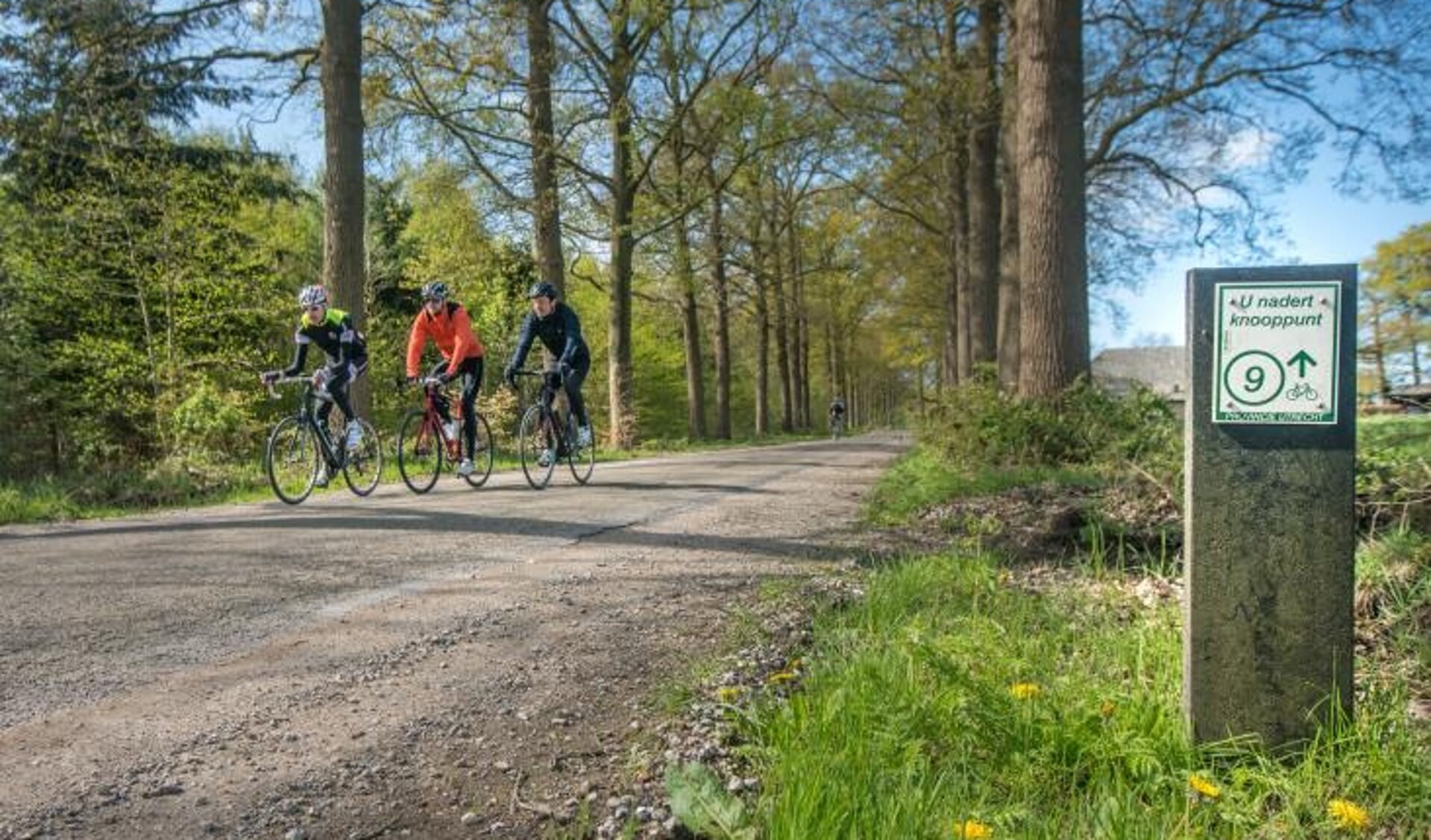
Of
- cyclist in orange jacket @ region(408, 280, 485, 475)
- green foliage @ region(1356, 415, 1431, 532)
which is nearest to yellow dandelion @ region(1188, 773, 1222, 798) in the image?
green foliage @ region(1356, 415, 1431, 532)

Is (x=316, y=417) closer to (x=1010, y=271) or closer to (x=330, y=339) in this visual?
(x=330, y=339)

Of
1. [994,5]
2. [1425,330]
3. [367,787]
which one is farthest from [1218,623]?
[1425,330]

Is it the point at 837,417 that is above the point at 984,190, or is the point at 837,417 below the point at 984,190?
below

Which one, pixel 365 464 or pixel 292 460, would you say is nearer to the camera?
pixel 292 460

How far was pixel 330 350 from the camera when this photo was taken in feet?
29.7

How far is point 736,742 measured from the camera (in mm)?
2426

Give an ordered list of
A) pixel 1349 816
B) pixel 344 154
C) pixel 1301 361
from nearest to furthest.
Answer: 1. pixel 1349 816
2. pixel 1301 361
3. pixel 344 154

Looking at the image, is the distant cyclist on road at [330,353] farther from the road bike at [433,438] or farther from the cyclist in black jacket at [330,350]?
the road bike at [433,438]

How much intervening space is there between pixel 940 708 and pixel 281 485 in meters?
7.64

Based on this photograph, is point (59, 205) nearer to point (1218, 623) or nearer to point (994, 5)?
point (994, 5)

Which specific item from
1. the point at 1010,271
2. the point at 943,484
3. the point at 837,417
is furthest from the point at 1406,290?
the point at 943,484

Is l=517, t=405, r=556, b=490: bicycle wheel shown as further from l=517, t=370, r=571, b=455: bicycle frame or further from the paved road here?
the paved road

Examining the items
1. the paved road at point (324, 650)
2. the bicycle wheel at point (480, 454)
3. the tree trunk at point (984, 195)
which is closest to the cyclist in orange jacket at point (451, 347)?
the bicycle wheel at point (480, 454)

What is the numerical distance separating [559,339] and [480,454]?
5.60 feet
